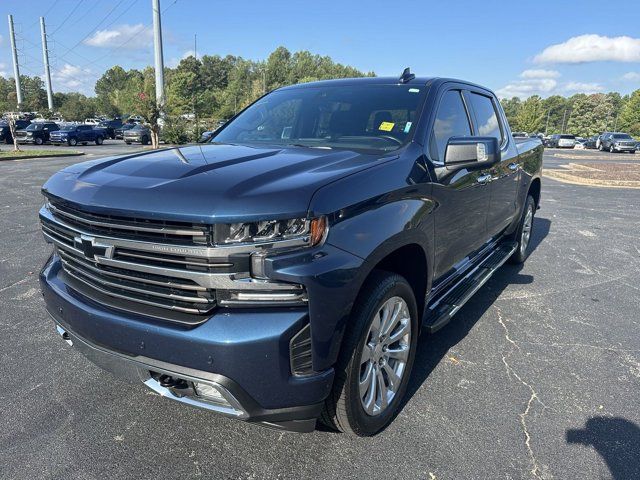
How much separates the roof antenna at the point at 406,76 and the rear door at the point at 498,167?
28.7 inches

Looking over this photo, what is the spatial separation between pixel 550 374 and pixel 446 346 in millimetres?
748

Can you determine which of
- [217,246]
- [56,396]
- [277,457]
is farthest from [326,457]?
[56,396]

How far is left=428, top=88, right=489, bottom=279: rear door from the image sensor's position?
121 inches

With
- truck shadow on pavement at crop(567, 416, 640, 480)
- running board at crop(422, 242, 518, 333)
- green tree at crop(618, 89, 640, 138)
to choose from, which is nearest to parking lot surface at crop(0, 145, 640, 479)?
truck shadow on pavement at crop(567, 416, 640, 480)

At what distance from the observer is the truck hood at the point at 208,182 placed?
1.95 m

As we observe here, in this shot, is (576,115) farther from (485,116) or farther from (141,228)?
(141,228)

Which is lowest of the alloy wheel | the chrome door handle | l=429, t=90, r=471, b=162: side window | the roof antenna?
the alloy wheel

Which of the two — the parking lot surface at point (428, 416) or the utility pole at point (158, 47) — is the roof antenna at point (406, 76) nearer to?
the parking lot surface at point (428, 416)

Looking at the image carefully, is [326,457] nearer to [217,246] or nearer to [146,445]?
[146,445]

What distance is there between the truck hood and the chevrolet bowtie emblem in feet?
0.53

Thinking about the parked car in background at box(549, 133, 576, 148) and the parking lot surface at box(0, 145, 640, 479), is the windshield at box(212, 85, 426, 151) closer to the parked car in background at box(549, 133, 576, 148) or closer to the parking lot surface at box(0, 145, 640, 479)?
the parking lot surface at box(0, 145, 640, 479)

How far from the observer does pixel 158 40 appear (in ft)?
98.7

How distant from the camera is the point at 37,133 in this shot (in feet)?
106

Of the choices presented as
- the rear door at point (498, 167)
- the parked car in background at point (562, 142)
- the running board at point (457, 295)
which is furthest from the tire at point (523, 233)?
the parked car in background at point (562, 142)
